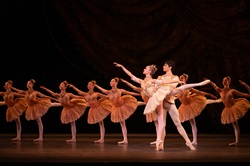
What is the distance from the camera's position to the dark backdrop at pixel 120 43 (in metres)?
11.4

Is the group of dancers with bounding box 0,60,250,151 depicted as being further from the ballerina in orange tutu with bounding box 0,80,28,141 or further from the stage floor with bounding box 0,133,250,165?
the stage floor with bounding box 0,133,250,165

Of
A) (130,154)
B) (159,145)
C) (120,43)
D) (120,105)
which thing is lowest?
(130,154)

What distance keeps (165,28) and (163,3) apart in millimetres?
521

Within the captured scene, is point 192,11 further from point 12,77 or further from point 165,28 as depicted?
point 12,77

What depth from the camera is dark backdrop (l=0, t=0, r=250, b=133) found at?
11.4m

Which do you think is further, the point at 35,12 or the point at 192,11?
the point at 35,12

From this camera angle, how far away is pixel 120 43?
12.1m

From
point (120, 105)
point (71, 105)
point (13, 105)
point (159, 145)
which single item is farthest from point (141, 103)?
point (13, 105)

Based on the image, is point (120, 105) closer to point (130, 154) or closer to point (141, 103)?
point (141, 103)

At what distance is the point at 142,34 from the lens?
12.0m

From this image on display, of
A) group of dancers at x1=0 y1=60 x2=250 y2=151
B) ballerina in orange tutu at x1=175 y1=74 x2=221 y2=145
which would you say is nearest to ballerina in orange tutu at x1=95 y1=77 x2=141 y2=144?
group of dancers at x1=0 y1=60 x2=250 y2=151

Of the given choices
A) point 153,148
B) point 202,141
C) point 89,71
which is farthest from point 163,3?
point 153,148

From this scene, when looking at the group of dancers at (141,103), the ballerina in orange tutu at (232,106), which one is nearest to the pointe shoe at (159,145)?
the group of dancers at (141,103)

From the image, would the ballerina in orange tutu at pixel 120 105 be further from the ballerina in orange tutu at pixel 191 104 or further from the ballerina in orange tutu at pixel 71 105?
the ballerina in orange tutu at pixel 191 104
